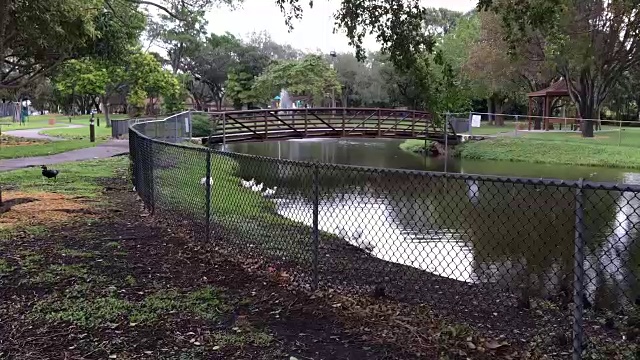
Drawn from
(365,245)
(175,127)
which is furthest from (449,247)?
(175,127)

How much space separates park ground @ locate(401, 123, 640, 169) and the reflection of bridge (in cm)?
235

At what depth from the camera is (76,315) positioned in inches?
184

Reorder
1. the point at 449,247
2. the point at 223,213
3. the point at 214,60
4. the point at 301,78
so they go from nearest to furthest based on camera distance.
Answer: the point at 223,213, the point at 449,247, the point at 301,78, the point at 214,60

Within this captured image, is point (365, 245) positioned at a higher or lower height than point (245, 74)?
lower

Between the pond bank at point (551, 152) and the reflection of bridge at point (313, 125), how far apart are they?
2155mm

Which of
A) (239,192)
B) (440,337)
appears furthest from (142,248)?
(239,192)

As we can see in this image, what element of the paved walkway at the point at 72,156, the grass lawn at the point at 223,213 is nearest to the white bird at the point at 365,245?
the grass lawn at the point at 223,213

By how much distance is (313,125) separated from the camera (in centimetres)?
2800

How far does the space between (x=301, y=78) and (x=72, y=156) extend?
138ft

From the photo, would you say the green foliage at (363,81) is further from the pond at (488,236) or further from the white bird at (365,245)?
the white bird at (365,245)

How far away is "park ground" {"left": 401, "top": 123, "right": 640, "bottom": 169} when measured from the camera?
25.5 metres

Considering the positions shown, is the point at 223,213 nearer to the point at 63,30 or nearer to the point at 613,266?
the point at 613,266

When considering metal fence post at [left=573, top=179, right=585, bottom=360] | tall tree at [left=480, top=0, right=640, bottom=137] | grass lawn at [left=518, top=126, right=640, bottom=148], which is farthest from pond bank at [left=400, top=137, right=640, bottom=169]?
metal fence post at [left=573, top=179, right=585, bottom=360]

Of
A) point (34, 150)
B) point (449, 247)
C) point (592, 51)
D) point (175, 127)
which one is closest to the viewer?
point (449, 247)
